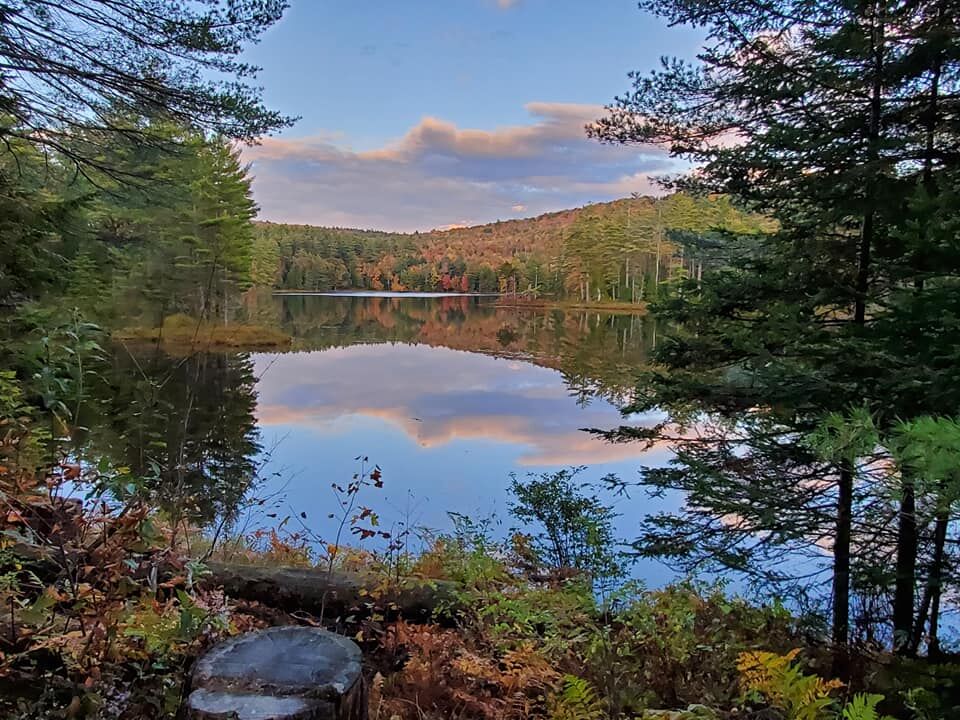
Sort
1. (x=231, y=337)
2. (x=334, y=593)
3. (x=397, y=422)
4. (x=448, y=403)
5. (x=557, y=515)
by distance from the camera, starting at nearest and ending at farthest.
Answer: (x=334, y=593), (x=557, y=515), (x=397, y=422), (x=448, y=403), (x=231, y=337)

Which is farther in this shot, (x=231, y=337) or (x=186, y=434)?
(x=231, y=337)

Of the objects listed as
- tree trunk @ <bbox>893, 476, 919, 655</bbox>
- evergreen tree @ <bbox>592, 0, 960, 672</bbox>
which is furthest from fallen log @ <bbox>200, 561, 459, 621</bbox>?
tree trunk @ <bbox>893, 476, 919, 655</bbox>

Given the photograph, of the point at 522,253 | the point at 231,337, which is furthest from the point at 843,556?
the point at 522,253

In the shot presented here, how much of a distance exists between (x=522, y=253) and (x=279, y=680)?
86611mm

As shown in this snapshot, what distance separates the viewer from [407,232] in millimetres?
115500

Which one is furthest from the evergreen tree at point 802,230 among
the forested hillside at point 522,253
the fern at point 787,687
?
the fern at point 787,687

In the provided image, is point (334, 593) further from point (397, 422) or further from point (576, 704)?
point (397, 422)

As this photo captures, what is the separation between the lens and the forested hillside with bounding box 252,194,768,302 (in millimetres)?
36500

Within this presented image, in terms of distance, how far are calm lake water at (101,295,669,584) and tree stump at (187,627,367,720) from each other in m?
1.38

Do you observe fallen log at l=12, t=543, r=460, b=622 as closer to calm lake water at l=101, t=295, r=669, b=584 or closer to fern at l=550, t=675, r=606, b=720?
calm lake water at l=101, t=295, r=669, b=584

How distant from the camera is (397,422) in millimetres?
12664

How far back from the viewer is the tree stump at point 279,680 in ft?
5.07

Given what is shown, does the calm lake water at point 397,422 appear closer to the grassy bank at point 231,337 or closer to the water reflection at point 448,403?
the water reflection at point 448,403

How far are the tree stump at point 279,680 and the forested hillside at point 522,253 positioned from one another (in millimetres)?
4096
